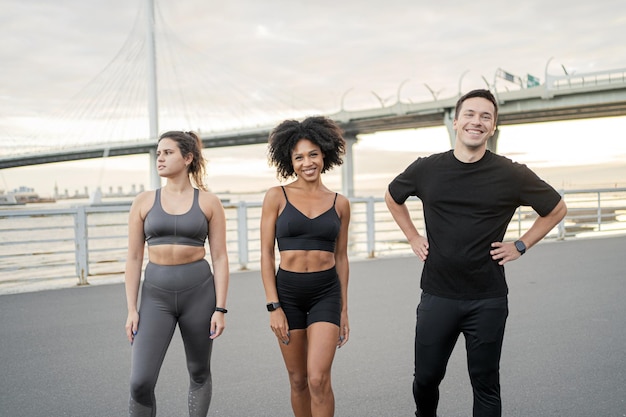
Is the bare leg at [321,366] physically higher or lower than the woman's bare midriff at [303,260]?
lower

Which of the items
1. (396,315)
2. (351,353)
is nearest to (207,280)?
(351,353)

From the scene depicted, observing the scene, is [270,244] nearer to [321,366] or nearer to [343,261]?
[343,261]

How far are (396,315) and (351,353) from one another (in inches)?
53.9

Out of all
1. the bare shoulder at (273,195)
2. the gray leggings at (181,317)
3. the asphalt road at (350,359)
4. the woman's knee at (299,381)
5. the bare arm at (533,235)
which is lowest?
the asphalt road at (350,359)

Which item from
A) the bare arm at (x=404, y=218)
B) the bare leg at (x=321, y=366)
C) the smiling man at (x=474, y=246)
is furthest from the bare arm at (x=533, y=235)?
the bare leg at (x=321, y=366)

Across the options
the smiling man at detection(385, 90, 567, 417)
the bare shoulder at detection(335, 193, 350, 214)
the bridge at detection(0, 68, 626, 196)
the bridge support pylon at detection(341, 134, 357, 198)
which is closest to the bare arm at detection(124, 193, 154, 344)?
the bare shoulder at detection(335, 193, 350, 214)

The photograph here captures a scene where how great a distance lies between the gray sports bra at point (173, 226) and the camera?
262 cm

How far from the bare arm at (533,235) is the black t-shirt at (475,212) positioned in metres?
0.03

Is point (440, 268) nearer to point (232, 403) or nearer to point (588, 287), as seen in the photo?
point (232, 403)

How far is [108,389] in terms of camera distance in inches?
143

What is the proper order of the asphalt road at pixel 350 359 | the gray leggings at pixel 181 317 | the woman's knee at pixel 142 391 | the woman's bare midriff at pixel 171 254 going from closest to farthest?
the woman's knee at pixel 142 391, the gray leggings at pixel 181 317, the woman's bare midriff at pixel 171 254, the asphalt road at pixel 350 359

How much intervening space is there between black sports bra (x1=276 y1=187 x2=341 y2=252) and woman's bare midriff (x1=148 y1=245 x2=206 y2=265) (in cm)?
47

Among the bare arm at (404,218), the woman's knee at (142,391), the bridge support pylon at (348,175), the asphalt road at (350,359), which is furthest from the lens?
the bridge support pylon at (348,175)

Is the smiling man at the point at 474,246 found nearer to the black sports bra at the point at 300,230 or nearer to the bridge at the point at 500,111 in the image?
the black sports bra at the point at 300,230
